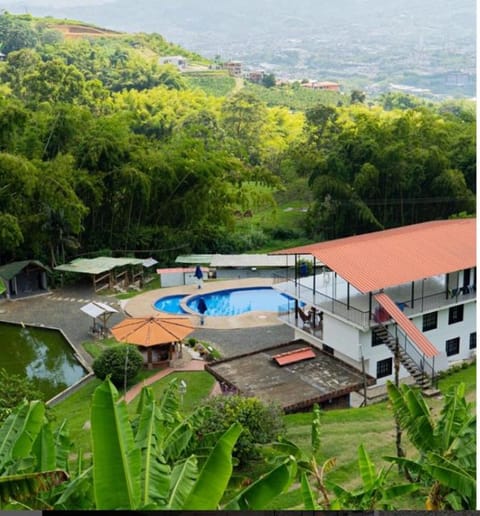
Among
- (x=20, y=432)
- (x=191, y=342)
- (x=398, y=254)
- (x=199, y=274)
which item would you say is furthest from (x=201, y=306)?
(x=20, y=432)

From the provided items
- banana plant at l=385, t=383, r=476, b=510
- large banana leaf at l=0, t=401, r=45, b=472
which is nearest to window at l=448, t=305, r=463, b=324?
banana plant at l=385, t=383, r=476, b=510

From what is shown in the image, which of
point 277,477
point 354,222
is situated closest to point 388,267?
point 354,222

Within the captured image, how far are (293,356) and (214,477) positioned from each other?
4.68m

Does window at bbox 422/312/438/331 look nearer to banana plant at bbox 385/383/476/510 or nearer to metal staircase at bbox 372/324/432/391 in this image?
metal staircase at bbox 372/324/432/391

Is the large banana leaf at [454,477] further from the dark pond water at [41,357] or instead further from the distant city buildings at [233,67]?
the distant city buildings at [233,67]

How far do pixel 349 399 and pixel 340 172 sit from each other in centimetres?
427

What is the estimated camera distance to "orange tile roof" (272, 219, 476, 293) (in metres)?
8.29

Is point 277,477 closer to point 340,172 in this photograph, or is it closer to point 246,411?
point 246,411

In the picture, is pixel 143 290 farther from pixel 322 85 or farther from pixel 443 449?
pixel 443 449

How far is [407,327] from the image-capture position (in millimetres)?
8297

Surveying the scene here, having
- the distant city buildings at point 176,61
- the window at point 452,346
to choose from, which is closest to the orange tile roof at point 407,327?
the window at point 452,346

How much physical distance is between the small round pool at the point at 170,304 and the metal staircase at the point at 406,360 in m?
2.77

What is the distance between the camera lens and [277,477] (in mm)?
3656

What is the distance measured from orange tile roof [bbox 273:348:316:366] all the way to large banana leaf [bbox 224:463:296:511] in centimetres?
440
